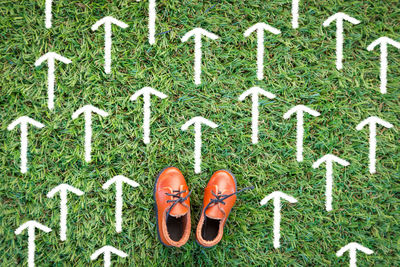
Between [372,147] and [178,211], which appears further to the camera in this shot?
[372,147]

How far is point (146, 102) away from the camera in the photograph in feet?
4.87

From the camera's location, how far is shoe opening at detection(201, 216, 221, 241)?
1.44 m

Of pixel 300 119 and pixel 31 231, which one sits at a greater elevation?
pixel 300 119

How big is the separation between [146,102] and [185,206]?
1.97 ft

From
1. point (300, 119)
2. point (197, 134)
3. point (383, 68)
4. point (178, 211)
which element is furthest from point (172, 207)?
point (383, 68)

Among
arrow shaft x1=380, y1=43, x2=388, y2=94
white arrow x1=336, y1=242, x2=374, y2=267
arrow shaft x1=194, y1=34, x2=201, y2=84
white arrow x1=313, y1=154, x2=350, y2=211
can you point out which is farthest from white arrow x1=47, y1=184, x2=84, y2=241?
arrow shaft x1=380, y1=43, x2=388, y2=94

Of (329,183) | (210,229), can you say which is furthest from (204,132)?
(329,183)

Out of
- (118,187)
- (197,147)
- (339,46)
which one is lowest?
(118,187)

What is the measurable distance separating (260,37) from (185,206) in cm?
102

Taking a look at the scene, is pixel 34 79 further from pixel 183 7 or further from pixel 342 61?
pixel 342 61

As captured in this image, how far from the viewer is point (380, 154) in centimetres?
152

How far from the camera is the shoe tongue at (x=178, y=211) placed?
138cm

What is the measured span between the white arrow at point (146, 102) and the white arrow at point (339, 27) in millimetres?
999

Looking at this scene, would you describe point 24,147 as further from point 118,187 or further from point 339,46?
point 339,46
